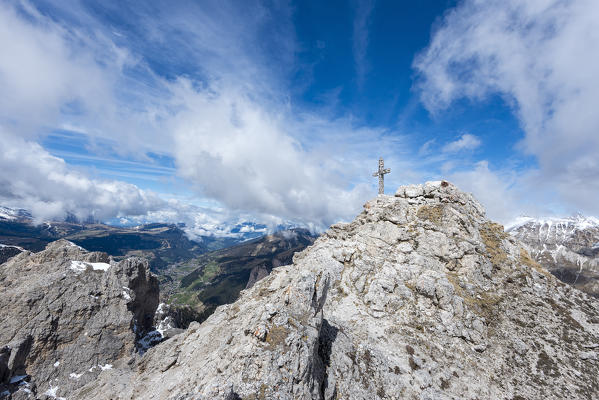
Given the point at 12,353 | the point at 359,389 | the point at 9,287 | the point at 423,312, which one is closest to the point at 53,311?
the point at 12,353

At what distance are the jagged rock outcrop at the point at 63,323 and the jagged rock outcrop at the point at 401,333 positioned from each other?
2250 centimetres

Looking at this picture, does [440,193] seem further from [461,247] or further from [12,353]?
[12,353]

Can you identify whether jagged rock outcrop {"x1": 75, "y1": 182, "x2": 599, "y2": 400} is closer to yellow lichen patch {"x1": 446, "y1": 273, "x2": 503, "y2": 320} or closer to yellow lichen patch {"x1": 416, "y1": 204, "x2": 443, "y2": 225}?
yellow lichen patch {"x1": 446, "y1": 273, "x2": 503, "y2": 320}

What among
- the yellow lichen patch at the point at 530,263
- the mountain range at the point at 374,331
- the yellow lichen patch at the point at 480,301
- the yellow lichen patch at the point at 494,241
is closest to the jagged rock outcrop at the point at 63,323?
the mountain range at the point at 374,331

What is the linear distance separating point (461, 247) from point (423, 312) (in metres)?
11.2

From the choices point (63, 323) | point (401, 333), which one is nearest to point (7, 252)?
point (63, 323)

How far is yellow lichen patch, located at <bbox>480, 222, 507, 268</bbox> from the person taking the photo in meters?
29.8

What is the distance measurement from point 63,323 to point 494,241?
74.5m

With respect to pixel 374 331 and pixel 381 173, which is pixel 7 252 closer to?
pixel 381 173

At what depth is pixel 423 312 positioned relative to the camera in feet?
83.3

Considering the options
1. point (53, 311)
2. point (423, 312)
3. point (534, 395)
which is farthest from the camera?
point (53, 311)

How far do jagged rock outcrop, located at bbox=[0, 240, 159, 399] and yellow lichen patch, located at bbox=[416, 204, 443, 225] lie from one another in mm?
60799

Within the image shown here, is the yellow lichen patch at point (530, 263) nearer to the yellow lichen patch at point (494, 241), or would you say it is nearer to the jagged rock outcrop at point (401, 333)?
the jagged rock outcrop at point (401, 333)

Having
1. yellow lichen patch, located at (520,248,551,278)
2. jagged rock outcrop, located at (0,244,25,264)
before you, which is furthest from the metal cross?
jagged rock outcrop, located at (0,244,25,264)
